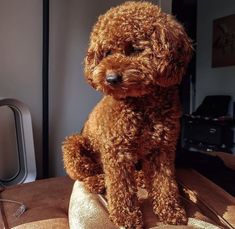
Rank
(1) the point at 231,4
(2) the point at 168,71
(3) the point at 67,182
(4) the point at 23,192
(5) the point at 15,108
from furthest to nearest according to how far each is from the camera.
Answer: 1. (1) the point at 231,4
2. (5) the point at 15,108
3. (3) the point at 67,182
4. (4) the point at 23,192
5. (2) the point at 168,71

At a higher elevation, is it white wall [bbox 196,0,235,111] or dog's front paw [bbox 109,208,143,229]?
white wall [bbox 196,0,235,111]

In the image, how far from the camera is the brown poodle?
0.67 metres

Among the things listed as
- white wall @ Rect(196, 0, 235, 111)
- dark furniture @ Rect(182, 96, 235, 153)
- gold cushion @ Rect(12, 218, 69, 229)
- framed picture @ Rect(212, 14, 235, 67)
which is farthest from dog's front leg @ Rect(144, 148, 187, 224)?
framed picture @ Rect(212, 14, 235, 67)

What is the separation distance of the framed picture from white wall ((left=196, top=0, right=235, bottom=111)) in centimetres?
4

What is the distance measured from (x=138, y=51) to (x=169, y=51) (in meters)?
0.07

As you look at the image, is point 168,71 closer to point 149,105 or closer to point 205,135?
point 149,105

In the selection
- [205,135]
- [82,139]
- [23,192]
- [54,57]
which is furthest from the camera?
[205,135]

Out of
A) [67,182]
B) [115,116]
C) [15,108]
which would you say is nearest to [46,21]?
[15,108]

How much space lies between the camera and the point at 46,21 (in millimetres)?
1579

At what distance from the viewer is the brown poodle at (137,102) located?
0.67 m

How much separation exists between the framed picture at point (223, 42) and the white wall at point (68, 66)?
1.04 meters

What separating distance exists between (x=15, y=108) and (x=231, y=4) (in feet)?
6.02

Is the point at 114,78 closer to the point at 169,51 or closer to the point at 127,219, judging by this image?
the point at 169,51

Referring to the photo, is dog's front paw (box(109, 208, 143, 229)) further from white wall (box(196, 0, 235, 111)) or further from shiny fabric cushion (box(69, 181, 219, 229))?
white wall (box(196, 0, 235, 111))
